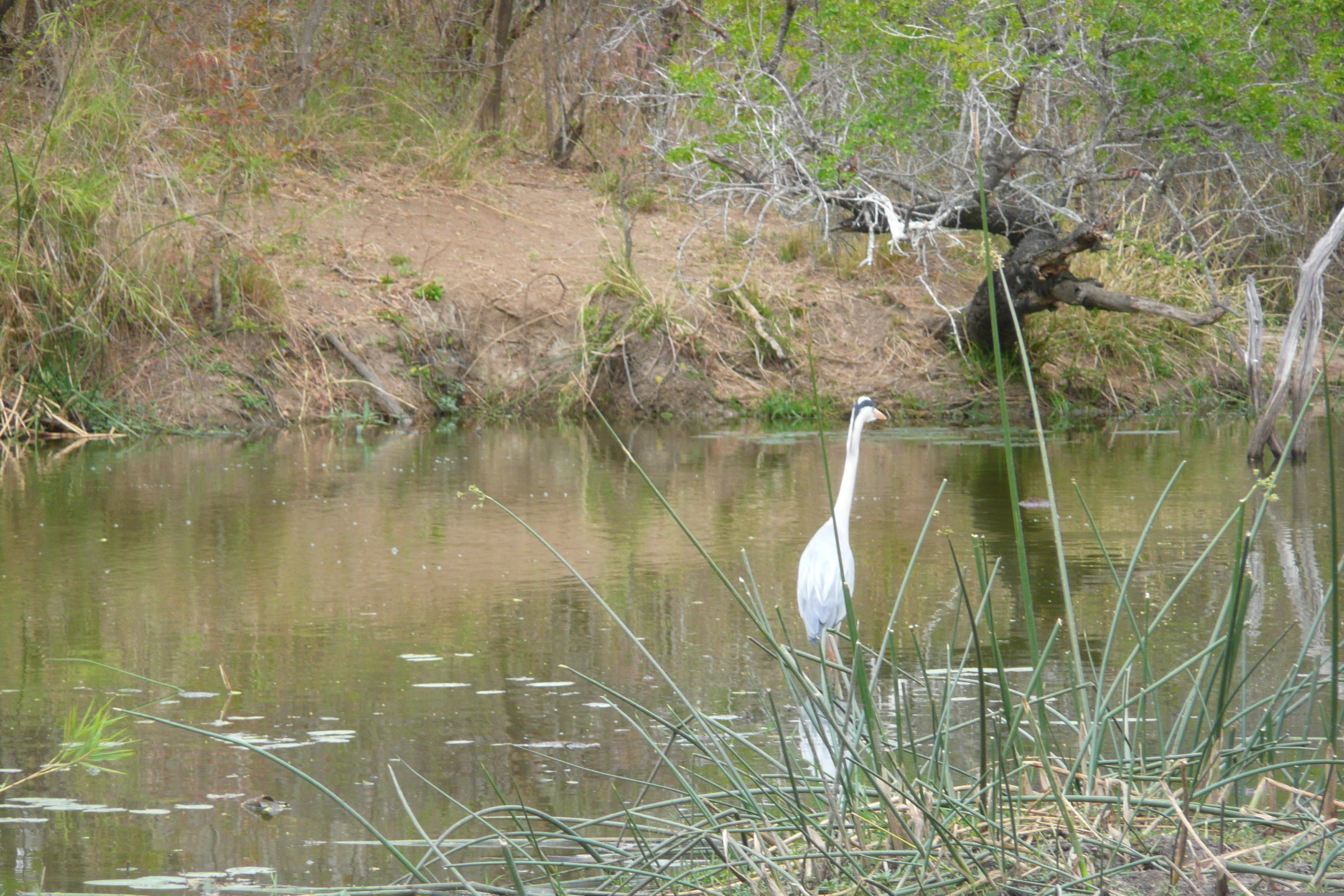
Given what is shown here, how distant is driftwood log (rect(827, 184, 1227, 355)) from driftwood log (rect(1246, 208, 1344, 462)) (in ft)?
4.53

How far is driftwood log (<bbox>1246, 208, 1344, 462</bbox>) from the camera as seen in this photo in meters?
8.48

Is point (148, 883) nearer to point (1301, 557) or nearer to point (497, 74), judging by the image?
point (1301, 557)

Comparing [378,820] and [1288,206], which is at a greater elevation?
[1288,206]

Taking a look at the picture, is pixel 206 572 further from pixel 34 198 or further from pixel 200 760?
pixel 34 198

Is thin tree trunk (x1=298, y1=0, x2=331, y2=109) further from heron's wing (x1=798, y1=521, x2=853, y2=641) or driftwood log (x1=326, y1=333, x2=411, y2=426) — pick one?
heron's wing (x1=798, y1=521, x2=853, y2=641)

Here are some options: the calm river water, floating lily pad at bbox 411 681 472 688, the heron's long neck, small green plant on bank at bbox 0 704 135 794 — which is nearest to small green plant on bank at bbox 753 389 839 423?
the calm river water

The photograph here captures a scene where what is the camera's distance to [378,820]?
3340mm

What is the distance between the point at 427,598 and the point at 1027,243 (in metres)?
7.30

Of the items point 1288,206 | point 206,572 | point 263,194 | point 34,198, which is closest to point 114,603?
point 206,572

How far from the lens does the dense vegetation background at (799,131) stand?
1084 cm

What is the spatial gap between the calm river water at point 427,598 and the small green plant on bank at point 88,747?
0.22 ft

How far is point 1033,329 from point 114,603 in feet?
31.0

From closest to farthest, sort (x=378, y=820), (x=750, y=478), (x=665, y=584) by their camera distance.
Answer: (x=378, y=820) < (x=665, y=584) < (x=750, y=478)

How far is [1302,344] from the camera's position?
8.99 meters
